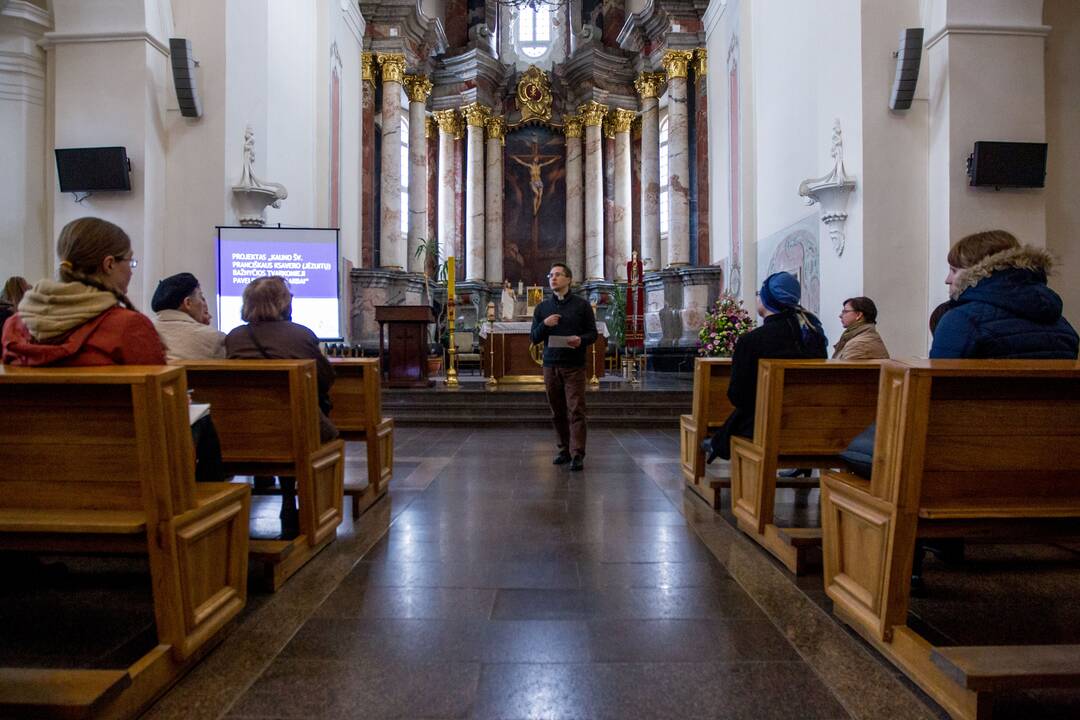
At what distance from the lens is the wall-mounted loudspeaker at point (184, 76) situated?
23.9 ft

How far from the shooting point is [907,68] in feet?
21.8

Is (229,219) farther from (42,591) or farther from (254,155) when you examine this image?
(42,591)

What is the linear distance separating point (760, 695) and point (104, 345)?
2331 millimetres

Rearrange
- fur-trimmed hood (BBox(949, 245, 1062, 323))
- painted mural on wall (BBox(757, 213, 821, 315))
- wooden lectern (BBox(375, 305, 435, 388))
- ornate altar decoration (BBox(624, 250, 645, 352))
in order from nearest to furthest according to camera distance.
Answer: fur-trimmed hood (BBox(949, 245, 1062, 323)) → painted mural on wall (BBox(757, 213, 821, 315)) → wooden lectern (BBox(375, 305, 435, 388)) → ornate altar decoration (BBox(624, 250, 645, 352))

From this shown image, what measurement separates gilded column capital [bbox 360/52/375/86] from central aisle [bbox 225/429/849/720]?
12038mm

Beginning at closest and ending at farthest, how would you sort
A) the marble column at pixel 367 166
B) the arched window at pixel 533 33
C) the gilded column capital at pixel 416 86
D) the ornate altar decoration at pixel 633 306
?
1. the ornate altar decoration at pixel 633 306
2. the marble column at pixel 367 166
3. the gilded column capital at pixel 416 86
4. the arched window at pixel 533 33

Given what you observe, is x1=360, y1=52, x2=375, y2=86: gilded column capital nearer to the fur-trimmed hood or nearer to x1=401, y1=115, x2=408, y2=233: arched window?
x1=401, y1=115, x2=408, y2=233: arched window

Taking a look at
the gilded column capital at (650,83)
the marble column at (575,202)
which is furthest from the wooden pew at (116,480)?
the gilded column capital at (650,83)

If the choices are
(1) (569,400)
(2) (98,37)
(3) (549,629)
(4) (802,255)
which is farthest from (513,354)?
(3) (549,629)

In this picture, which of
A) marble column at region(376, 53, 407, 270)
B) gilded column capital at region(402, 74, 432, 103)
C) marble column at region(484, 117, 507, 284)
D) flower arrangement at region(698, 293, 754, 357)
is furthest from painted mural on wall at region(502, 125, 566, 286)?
flower arrangement at region(698, 293, 754, 357)

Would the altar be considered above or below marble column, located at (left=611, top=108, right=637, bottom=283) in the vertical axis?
below

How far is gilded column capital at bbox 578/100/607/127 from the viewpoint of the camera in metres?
16.5

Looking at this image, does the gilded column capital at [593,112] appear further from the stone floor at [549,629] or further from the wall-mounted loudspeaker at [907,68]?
the stone floor at [549,629]

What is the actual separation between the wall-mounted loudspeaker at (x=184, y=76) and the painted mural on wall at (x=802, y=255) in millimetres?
7339
